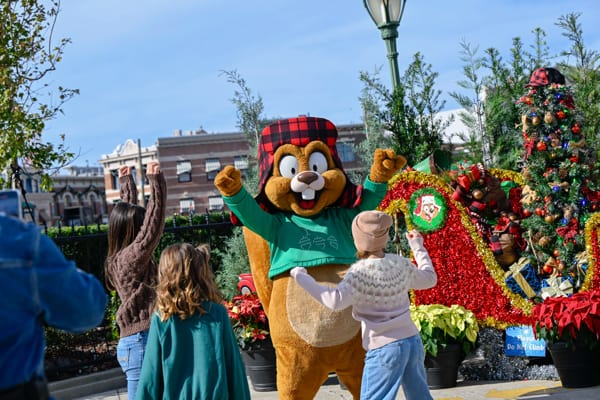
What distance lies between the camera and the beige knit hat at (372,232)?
4297mm

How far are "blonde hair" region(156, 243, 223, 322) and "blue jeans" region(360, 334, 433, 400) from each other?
101 centimetres

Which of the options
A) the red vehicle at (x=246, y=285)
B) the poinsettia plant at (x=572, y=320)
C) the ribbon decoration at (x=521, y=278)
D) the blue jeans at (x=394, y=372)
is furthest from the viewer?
the red vehicle at (x=246, y=285)

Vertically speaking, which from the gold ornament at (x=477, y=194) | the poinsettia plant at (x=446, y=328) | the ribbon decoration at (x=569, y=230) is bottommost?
the poinsettia plant at (x=446, y=328)

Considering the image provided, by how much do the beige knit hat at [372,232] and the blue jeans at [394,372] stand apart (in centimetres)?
54

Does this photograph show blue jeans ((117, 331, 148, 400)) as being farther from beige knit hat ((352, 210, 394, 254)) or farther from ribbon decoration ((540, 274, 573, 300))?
ribbon decoration ((540, 274, 573, 300))

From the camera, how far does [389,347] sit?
418cm

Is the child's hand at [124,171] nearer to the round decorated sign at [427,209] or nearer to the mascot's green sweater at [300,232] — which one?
the mascot's green sweater at [300,232]

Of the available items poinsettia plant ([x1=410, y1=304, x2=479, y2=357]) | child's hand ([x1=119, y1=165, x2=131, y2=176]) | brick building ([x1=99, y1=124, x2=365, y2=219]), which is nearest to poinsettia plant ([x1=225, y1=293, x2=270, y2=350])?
poinsettia plant ([x1=410, y1=304, x2=479, y2=357])

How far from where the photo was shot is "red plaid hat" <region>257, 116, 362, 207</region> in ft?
17.7

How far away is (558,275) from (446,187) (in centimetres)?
116

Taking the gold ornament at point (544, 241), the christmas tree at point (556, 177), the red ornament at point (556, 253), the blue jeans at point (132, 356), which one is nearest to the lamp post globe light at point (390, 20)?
the christmas tree at point (556, 177)

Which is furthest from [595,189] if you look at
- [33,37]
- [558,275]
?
[33,37]

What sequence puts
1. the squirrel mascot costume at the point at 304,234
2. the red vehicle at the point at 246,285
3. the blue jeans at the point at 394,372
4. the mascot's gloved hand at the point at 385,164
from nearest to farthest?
the blue jeans at the point at 394,372, the squirrel mascot costume at the point at 304,234, the mascot's gloved hand at the point at 385,164, the red vehicle at the point at 246,285

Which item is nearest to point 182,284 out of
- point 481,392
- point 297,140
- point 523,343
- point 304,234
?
point 304,234
